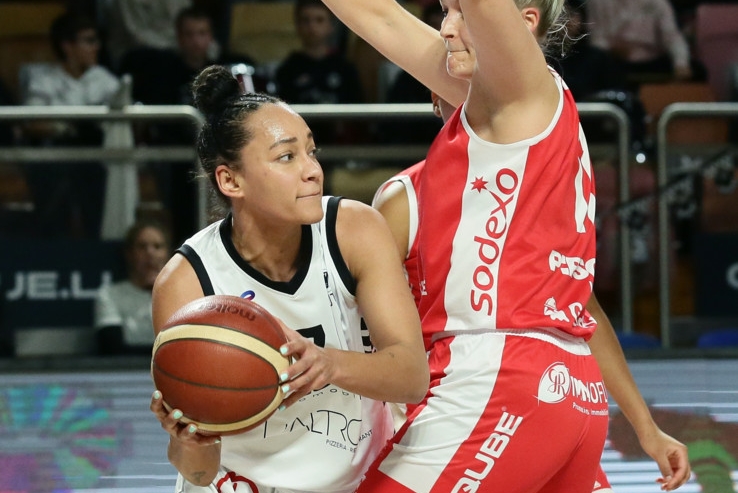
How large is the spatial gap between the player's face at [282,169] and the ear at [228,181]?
1.5 inches

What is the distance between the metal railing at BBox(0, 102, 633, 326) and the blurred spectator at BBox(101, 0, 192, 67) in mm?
1672

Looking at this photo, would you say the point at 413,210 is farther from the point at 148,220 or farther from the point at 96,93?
the point at 96,93

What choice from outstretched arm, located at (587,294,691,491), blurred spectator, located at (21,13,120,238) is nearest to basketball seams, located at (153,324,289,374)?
outstretched arm, located at (587,294,691,491)

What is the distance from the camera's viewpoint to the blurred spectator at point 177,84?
228 inches

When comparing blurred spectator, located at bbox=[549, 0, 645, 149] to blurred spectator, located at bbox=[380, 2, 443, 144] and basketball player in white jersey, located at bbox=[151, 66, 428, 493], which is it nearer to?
blurred spectator, located at bbox=[380, 2, 443, 144]

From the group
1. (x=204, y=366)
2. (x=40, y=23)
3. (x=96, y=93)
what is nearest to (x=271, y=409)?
(x=204, y=366)

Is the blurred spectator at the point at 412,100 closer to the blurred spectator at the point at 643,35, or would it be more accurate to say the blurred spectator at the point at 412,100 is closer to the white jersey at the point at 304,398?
the blurred spectator at the point at 643,35

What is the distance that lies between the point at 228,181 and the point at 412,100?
4.33 meters

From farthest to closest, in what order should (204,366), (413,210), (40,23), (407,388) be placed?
(40,23) < (413,210) < (407,388) < (204,366)

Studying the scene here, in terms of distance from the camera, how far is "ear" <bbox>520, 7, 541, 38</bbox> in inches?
92.6

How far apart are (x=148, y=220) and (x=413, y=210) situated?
3461 millimetres

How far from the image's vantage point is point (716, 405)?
4.71 metres

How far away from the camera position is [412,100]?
6582mm

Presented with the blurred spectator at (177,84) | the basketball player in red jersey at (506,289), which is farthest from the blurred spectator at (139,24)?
the basketball player in red jersey at (506,289)
